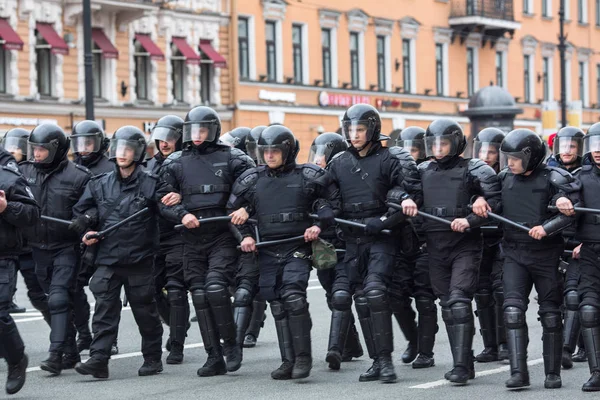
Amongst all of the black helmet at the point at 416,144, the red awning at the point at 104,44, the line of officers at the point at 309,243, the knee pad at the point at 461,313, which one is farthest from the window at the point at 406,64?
the knee pad at the point at 461,313

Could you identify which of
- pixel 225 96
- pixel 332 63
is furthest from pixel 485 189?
pixel 332 63

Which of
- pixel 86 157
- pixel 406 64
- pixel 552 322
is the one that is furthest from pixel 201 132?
pixel 406 64

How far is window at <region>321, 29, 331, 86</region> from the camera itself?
4322 centimetres

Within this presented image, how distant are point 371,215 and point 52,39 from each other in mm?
23131

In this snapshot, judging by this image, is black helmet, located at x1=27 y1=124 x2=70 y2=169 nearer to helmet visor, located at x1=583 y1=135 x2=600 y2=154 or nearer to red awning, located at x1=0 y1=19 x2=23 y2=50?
helmet visor, located at x1=583 y1=135 x2=600 y2=154

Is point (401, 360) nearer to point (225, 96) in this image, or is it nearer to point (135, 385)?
point (135, 385)

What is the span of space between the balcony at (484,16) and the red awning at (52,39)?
19368 mm

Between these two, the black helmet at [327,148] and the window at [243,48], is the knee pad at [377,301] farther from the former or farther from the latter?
the window at [243,48]

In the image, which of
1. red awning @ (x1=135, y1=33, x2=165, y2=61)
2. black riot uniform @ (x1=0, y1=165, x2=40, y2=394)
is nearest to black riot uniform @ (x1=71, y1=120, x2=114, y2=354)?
black riot uniform @ (x1=0, y1=165, x2=40, y2=394)

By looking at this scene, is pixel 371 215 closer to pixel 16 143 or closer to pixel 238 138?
pixel 238 138

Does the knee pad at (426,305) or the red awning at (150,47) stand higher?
the red awning at (150,47)

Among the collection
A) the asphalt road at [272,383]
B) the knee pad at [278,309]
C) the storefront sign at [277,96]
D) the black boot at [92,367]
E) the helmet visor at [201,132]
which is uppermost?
the storefront sign at [277,96]

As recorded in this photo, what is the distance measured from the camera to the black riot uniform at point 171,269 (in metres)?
11.8

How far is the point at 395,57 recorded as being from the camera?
4644cm
